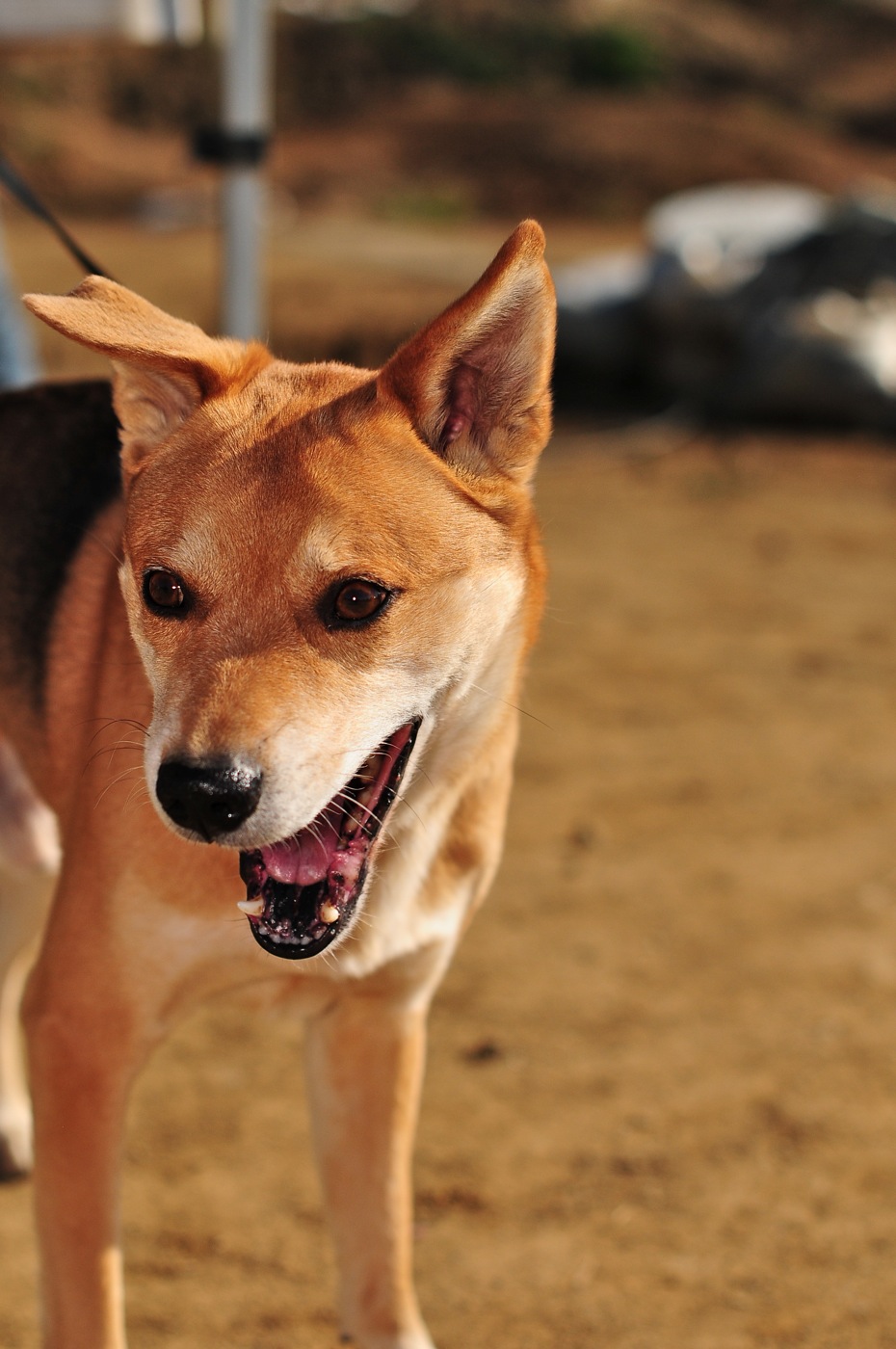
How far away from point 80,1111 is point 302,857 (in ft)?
1.97

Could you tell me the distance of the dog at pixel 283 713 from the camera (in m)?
2.21

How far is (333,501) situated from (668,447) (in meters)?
7.33

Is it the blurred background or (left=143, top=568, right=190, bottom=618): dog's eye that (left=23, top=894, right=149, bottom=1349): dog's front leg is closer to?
the blurred background

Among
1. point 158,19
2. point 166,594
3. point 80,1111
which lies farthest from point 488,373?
point 158,19

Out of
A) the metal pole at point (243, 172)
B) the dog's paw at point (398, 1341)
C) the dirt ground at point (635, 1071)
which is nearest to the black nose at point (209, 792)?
the dirt ground at point (635, 1071)

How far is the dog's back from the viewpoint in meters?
2.99

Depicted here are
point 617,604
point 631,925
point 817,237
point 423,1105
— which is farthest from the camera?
point 817,237

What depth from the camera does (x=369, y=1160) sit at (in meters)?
2.94

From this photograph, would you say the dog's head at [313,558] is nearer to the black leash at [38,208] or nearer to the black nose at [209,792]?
the black nose at [209,792]

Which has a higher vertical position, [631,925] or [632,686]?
[631,925]

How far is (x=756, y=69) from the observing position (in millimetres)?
29469

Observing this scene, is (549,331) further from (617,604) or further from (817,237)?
(817,237)

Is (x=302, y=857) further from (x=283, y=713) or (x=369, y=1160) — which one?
(x=369, y=1160)

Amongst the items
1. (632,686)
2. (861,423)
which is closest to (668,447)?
(861,423)
